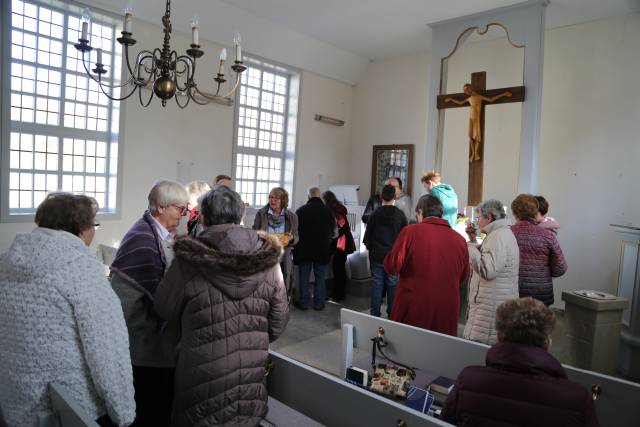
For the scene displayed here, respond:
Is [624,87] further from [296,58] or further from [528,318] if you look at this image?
[528,318]

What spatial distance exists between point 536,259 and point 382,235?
186 centimetres

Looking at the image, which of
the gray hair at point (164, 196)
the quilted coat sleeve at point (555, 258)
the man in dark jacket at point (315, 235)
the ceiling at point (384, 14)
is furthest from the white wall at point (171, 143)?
→ the quilted coat sleeve at point (555, 258)

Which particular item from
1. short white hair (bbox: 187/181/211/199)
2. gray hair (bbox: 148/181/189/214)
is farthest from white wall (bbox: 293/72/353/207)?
gray hair (bbox: 148/181/189/214)

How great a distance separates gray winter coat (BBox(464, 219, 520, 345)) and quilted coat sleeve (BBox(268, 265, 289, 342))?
137 cm

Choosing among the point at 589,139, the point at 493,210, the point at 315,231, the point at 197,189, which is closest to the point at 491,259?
the point at 493,210

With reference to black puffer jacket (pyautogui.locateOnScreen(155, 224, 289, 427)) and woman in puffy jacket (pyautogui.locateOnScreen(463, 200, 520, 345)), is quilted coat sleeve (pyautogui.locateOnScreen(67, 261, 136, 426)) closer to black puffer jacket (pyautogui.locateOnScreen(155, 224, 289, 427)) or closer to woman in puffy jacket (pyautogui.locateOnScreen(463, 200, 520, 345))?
black puffer jacket (pyautogui.locateOnScreen(155, 224, 289, 427))

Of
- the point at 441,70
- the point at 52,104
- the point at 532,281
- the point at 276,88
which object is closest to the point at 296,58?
the point at 276,88

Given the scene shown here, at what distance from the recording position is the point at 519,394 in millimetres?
1238

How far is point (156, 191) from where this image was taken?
1885 millimetres

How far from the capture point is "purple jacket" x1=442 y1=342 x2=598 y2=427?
3.98ft

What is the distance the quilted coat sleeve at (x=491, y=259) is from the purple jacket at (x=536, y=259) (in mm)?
387

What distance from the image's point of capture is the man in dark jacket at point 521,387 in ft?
3.98

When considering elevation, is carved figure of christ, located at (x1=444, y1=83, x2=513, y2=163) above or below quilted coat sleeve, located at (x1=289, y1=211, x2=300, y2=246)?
above

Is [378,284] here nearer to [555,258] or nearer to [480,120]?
[555,258]
